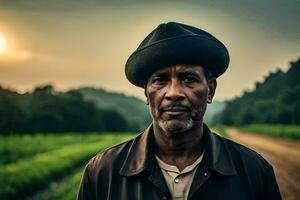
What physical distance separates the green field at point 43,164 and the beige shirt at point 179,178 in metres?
2.28

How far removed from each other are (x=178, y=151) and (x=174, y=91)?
228mm

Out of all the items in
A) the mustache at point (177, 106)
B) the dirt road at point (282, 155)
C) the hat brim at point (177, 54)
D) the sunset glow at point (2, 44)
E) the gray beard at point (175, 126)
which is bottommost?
the dirt road at point (282, 155)

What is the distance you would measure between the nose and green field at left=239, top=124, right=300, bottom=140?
7.43 ft

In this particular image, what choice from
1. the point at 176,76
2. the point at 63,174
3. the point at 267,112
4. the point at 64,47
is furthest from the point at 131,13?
the point at 176,76

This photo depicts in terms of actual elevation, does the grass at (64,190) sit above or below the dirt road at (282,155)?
below

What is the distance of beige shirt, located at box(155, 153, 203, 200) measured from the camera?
149 centimetres

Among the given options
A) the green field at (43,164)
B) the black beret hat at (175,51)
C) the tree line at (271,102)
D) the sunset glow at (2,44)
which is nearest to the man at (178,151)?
the black beret hat at (175,51)

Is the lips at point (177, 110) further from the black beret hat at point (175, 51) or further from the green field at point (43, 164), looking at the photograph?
the green field at point (43, 164)

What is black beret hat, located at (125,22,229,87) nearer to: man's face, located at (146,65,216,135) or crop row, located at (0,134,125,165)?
man's face, located at (146,65,216,135)

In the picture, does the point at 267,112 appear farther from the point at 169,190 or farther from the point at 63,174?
the point at 169,190

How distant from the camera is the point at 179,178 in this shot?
151 centimetres

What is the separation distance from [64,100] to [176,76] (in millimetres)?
2428

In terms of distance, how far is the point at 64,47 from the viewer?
382 centimetres

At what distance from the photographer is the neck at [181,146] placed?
1.56 meters
